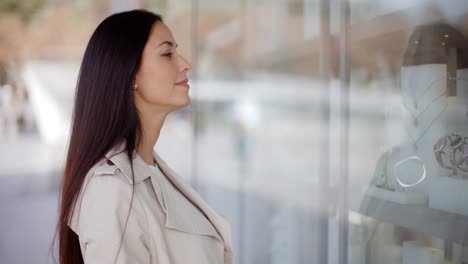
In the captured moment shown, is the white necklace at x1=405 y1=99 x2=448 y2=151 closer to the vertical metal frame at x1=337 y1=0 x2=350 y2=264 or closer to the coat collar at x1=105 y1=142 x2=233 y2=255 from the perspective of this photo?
the vertical metal frame at x1=337 y1=0 x2=350 y2=264

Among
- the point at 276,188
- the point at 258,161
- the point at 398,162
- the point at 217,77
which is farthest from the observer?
the point at 217,77

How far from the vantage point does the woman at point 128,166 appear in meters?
1.03

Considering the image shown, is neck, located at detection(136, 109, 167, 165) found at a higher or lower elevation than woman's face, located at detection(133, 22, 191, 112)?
lower

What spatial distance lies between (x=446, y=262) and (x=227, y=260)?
486 millimetres

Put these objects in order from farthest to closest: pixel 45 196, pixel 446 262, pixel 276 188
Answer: pixel 45 196 < pixel 276 188 < pixel 446 262

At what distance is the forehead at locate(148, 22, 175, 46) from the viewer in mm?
1203

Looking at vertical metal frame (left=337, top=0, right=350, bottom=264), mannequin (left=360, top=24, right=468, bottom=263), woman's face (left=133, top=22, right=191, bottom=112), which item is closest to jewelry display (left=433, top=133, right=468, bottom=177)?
mannequin (left=360, top=24, right=468, bottom=263)

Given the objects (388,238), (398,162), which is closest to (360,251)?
(388,238)

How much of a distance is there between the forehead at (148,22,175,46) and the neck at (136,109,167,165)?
161mm

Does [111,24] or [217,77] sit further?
[217,77]

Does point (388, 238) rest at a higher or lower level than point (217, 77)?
lower

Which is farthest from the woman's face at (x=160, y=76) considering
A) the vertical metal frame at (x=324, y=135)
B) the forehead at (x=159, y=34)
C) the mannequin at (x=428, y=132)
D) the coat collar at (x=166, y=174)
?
the vertical metal frame at (x=324, y=135)

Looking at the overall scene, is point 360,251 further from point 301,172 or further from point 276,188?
point 276,188

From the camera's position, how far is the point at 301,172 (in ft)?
6.93
